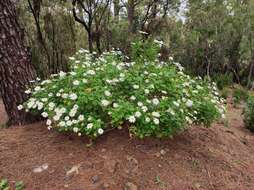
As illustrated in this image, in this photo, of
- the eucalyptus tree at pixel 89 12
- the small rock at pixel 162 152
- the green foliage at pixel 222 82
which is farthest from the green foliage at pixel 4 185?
the green foliage at pixel 222 82

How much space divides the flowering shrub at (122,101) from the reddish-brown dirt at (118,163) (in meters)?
0.20

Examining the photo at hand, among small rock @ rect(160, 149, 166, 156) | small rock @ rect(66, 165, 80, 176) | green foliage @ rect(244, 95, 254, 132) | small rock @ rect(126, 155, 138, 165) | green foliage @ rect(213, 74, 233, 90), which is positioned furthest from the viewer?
green foliage @ rect(213, 74, 233, 90)

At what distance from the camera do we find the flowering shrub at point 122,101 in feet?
9.89

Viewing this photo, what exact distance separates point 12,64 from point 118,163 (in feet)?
5.87

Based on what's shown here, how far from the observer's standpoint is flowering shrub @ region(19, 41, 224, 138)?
301 cm

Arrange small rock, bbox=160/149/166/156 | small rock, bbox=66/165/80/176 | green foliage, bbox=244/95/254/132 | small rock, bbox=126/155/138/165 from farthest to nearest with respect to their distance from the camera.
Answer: green foliage, bbox=244/95/254/132, small rock, bbox=160/149/166/156, small rock, bbox=126/155/138/165, small rock, bbox=66/165/80/176

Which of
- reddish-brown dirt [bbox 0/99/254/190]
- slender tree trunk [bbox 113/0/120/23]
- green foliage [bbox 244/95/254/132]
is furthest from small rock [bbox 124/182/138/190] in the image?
slender tree trunk [bbox 113/0/120/23]

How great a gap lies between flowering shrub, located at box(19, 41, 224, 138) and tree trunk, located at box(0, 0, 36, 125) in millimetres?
481

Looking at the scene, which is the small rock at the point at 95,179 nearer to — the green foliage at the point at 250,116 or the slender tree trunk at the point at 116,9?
the green foliage at the point at 250,116

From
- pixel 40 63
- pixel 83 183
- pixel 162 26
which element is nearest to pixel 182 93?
pixel 83 183

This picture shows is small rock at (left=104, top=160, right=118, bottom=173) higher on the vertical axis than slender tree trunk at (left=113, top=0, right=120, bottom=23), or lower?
lower

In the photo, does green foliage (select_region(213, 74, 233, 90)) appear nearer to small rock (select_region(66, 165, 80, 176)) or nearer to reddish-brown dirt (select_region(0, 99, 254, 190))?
reddish-brown dirt (select_region(0, 99, 254, 190))

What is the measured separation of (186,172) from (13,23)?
2570mm

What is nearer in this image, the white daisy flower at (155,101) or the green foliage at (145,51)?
the white daisy flower at (155,101)
